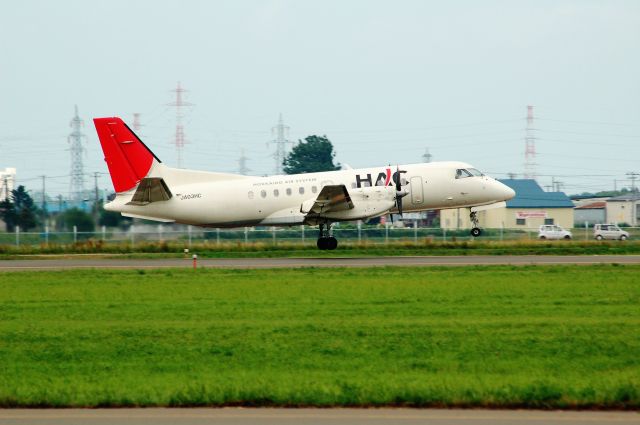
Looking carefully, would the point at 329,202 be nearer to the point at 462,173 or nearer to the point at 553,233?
the point at 462,173

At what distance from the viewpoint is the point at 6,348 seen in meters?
16.3

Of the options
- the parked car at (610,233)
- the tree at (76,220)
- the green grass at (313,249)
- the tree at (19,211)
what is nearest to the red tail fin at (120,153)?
the green grass at (313,249)

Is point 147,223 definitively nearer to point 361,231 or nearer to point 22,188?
point 22,188

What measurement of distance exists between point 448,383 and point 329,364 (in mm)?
2389

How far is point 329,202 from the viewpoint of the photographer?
39.1 meters

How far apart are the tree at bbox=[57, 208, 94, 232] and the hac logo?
49.5 ft

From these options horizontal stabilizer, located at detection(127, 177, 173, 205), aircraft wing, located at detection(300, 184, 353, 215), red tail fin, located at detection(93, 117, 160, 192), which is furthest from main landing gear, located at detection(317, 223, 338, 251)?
red tail fin, located at detection(93, 117, 160, 192)

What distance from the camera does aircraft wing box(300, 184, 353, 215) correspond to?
125ft

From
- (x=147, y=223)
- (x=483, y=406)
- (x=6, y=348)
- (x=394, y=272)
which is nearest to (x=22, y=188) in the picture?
(x=147, y=223)

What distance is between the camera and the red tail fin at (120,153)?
40.7 meters

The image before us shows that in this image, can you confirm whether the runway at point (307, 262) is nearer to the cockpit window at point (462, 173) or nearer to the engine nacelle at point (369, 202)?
the engine nacelle at point (369, 202)

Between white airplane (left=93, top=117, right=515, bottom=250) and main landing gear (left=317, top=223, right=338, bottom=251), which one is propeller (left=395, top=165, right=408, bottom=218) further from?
main landing gear (left=317, top=223, right=338, bottom=251)

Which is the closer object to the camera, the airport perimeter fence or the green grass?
the green grass

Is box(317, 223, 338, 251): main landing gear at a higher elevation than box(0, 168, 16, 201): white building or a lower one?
lower
